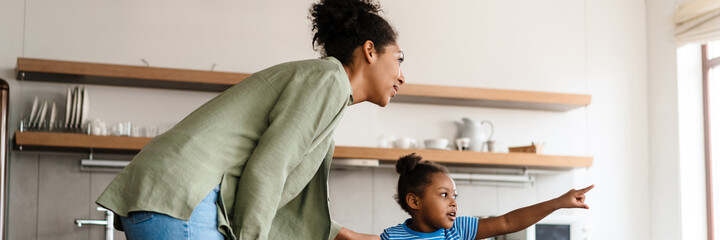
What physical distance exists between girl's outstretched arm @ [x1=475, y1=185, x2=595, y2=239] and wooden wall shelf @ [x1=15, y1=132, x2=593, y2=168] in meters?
1.77

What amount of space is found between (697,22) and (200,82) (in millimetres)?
2733

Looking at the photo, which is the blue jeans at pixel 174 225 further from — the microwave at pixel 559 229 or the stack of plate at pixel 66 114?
the microwave at pixel 559 229

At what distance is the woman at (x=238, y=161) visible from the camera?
142 cm

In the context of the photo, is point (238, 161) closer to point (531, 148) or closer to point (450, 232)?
point (450, 232)

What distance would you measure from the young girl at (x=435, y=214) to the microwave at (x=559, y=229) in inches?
74.1

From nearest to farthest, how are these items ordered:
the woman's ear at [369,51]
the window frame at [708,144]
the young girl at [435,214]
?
the woman's ear at [369,51]
the young girl at [435,214]
the window frame at [708,144]

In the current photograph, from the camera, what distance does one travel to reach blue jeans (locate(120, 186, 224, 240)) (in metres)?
1.41

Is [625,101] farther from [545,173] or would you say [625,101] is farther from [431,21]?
[431,21]

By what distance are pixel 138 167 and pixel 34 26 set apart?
3100 millimetres

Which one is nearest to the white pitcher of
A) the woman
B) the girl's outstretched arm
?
the girl's outstretched arm

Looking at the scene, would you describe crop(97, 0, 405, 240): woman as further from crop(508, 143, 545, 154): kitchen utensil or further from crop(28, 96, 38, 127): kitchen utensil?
crop(508, 143, 545, 154): kitchen utensil

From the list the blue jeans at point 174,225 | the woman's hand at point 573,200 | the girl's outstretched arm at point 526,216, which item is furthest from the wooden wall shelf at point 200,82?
the blue jeans at point 174,225

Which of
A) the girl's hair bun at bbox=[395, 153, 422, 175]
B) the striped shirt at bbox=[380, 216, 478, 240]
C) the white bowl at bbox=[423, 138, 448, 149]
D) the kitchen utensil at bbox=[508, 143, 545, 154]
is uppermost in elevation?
the white bowl at bbox=[423, 138, 448, 149]

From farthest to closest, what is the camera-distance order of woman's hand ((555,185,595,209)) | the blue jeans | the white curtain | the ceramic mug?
the white curtain < the ceramic mug < woman's hand ((555,185,595,209)) < the blue jeans
